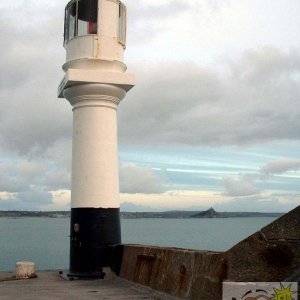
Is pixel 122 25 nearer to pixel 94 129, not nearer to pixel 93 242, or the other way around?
pixel 94 129

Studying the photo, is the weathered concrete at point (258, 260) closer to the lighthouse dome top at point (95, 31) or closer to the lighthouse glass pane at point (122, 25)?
the lighthouse dome top at point (95, 31)

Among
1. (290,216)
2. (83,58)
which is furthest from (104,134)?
(290,216)

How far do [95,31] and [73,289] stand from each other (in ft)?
21.3

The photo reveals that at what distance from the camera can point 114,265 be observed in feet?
40.9

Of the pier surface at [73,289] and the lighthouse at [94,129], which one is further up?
the lighthouse at [94,129]

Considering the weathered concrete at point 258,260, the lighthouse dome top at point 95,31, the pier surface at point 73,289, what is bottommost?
the pier surface at point 73,289

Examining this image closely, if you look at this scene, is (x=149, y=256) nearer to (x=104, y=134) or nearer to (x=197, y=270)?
(x=197, y=270)

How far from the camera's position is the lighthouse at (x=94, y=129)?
1280 centimetres

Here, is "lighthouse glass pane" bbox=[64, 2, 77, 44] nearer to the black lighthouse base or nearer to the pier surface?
the black lighthouse base

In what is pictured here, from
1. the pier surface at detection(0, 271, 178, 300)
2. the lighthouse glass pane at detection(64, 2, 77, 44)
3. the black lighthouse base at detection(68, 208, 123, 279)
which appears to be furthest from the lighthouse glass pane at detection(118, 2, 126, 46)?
the pier surface at detection(0, 271, 178, 300)

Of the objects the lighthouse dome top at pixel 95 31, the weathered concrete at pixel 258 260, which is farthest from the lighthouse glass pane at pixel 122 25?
the weathered concrete at pixel 258 260

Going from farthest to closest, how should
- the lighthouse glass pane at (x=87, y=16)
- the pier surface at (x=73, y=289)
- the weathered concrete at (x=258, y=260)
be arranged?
1. the lighthouse glass pane at (x=87, y=16)
2. the pier surface at (x=73, y=289)
3. the weathered concrete at (x=258, y=260)

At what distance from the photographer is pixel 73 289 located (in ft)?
33.6

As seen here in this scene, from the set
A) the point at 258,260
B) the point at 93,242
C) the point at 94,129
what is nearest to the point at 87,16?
the point at 94,129
